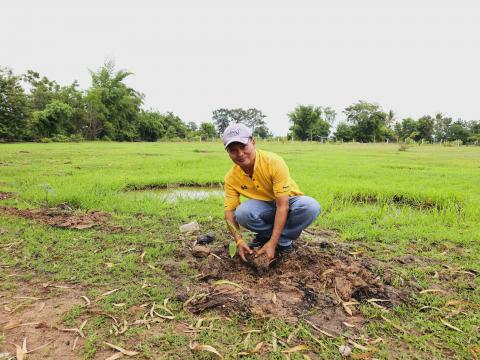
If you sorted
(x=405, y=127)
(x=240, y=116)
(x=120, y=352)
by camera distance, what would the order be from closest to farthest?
(x=120, y=352)
(x=405, y=127)
(x=240, y=116)

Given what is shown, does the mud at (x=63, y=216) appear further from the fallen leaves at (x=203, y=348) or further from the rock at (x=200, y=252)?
the fallen leaves at (x=203, y=348)

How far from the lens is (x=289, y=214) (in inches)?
111

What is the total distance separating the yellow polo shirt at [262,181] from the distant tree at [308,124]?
48.8 m

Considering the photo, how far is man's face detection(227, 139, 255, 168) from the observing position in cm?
244

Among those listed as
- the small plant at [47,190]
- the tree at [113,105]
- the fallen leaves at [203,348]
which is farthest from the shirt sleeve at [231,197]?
the tree at [113,105]

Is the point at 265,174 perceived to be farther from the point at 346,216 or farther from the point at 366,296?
the point at 346,216

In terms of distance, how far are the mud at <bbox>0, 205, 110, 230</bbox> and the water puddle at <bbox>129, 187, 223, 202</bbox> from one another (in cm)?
112

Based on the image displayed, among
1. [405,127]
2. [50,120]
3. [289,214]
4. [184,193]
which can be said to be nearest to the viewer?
[289,214]

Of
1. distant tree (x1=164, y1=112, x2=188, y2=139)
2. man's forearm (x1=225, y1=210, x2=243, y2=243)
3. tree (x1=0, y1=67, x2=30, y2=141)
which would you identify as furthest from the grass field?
distant tree (x1=164, y1=112, x2=188, y2=139)

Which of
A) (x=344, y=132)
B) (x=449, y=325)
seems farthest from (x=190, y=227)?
(x=344, y=132)

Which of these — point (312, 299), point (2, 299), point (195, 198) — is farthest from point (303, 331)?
point (195, 198)

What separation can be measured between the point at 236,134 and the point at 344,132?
54.9 m

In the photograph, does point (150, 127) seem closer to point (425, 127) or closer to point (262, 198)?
point (262, 198)

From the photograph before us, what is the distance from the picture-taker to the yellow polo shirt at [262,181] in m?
2.56
